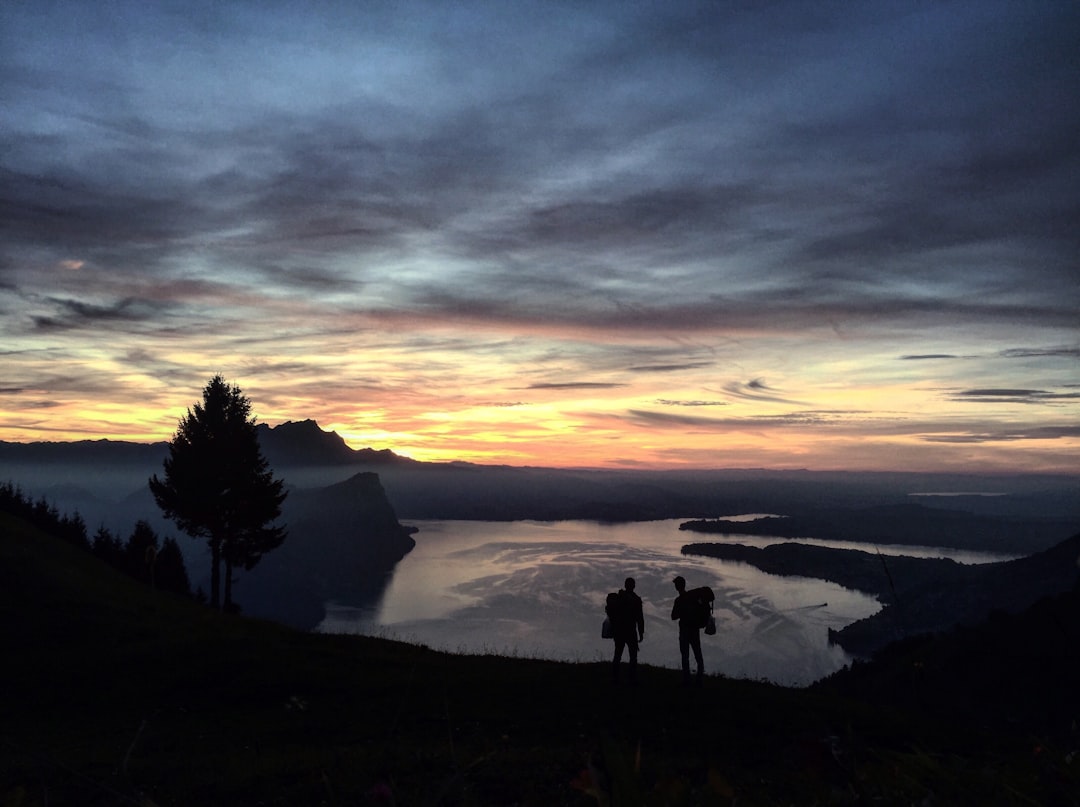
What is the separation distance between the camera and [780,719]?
1404 cm

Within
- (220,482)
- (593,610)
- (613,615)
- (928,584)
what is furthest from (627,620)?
(928,584)

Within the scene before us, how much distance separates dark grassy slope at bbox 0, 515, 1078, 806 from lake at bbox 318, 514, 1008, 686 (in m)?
30.2

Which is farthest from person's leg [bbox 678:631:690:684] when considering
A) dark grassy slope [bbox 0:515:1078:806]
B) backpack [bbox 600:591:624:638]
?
backpack [bbox 600:591:624:638]

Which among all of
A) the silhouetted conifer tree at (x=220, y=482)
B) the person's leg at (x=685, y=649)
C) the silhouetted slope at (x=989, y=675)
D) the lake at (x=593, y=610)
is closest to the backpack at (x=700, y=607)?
the person's leg at (x=685, y=649)

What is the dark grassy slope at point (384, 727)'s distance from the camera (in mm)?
2012

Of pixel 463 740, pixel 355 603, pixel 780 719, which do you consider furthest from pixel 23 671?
pixel 355 603

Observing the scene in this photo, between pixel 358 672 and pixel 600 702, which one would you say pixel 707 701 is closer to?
pixel 600 702

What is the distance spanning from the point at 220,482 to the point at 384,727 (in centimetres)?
2825

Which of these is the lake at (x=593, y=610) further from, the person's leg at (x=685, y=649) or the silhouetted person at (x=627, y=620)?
the silhouetted person at (x=627, y=620)

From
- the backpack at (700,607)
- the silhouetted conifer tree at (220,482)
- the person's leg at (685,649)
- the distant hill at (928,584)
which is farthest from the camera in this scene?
the distant hill at (928,584)

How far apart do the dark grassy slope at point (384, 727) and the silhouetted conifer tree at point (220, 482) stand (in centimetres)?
1157

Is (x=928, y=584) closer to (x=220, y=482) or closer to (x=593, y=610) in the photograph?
(x=593, y=610)

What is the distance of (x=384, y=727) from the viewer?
14.0 m

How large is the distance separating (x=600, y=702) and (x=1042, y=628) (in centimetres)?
6651
